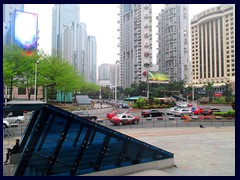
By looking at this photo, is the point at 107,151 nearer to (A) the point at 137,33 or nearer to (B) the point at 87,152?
(B) the point at 87,152

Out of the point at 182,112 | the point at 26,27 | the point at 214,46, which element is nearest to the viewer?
the point at 182,112

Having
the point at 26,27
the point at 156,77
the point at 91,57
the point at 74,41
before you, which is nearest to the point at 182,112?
the point at 26,27

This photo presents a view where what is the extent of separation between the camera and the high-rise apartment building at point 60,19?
5010 inches

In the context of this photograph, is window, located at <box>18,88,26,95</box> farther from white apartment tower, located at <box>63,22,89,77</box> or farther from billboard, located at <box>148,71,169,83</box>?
white apartment tower, located at <box>63,22,89,77</box>

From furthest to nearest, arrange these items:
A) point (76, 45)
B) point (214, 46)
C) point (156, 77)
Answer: point (76, 45)
point (214, 46)
point (156, 77)

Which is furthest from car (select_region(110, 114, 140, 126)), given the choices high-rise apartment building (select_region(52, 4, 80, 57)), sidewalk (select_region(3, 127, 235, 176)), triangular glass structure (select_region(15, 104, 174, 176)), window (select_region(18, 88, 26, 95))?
high-rise apartment building (select_region(52, 4, 80, 57))

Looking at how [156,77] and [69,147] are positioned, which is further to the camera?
[156,77]

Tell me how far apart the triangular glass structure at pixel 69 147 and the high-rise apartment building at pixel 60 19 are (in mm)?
120380

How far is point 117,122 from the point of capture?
78.6ft

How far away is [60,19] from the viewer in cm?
13125

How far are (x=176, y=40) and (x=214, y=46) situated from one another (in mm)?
22883

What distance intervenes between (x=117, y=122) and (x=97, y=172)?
52.4ft

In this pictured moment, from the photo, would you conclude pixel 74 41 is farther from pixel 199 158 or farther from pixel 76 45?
pixel 199 158

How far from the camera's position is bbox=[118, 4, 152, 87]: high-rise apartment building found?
12338 cm
